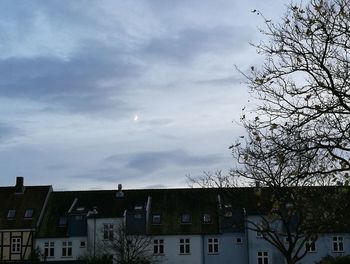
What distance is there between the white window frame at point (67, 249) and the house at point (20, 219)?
3.23 m

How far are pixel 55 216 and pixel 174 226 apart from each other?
1287 centimetres

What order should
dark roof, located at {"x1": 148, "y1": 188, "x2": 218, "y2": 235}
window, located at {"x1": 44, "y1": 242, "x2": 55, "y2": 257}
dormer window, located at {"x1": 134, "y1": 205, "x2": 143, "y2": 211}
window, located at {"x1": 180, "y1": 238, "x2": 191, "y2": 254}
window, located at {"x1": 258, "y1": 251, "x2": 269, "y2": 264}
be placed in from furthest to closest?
dormer window, located at {"x1": 134, "y1": 205, "x2": 143, "y2": 211}
window, located at {"x1": 44, "y1": 242, "x2": 55, "y2": 257}
dark roof, located at {"x1": 148, "y1": 188, "x2": 218, "y2": 235}
window, located at {"x1": 180, "y1": 238, "x2": 191, "y2": 254}
window, located at {"x1": 258, "y1": 251, "x2": 269, "y2": 264}

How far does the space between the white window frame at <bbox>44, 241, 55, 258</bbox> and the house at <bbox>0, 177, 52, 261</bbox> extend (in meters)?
1.41

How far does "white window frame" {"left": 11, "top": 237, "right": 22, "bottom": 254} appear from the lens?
2383 inches

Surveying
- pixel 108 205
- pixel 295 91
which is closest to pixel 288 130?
pixel 295 91

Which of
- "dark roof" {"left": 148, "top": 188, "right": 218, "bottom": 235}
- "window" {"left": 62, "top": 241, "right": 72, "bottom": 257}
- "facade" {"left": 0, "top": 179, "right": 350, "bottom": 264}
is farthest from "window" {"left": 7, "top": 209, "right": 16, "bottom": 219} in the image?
"dark roof" {"left": 148, "top": 188, "right": 218, "bottom": 235}

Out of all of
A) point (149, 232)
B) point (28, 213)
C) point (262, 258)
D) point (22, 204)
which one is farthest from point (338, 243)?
point (22, 204)

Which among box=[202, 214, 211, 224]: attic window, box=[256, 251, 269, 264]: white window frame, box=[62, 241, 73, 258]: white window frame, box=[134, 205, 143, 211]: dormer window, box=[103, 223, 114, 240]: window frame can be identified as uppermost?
box=[134, 205, 143, 211]: dormer window

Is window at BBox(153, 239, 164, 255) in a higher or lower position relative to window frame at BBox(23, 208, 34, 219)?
lower

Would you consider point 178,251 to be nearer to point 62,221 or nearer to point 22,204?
point 62,221

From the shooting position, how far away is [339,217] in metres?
18.8

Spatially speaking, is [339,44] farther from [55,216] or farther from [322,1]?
[55,216]

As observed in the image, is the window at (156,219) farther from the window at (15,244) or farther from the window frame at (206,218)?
the window at (15,244)

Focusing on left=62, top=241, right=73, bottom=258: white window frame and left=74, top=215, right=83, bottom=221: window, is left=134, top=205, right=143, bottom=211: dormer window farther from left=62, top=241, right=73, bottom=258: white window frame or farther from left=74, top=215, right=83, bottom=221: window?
left=62, top=241, right=73, bottom=258: white window frame
